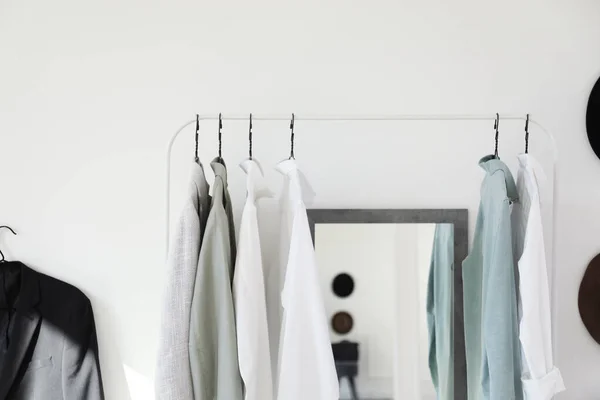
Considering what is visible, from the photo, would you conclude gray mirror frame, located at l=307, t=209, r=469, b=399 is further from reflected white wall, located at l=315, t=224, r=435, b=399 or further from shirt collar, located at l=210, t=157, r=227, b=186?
shirt collar, located at l=210, t=157, r=227, b=186

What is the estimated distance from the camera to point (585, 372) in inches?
74.3

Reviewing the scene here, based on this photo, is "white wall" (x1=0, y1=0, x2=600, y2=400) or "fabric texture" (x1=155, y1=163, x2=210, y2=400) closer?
"fabric texture" (x1=155, y1=163, x2=210, y2=400)

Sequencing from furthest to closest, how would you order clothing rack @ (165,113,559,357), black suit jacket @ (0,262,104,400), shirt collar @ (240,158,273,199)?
1. black suit jacket @ (0,262,104,400)
2. clothing rack @ (165,113,559,357)
3. shirt collar @ (240,158,273,199)

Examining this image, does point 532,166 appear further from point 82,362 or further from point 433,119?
point 82,362

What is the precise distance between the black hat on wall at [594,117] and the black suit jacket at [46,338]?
5.35 feet

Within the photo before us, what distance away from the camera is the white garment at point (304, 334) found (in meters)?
1.50

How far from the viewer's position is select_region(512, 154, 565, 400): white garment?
1.46 metres

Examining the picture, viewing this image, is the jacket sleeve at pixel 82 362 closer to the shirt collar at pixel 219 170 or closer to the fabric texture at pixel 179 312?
the fabric texture at pixel 179 312

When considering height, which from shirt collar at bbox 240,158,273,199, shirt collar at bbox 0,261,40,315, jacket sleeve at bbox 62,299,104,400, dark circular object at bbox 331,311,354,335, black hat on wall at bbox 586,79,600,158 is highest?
black hat on wall at bbox 586,79,600,158

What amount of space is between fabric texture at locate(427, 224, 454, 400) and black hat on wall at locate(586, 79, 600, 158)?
0.52 meters

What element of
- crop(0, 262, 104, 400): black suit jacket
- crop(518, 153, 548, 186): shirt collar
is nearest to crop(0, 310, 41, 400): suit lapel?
crop(0, 262, 104, 400): black suit jacket

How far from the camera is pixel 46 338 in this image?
1836mm

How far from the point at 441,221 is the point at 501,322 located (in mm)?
448

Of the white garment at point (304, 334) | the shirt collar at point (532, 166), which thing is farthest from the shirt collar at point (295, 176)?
the shirt collar at point (532, 166)
